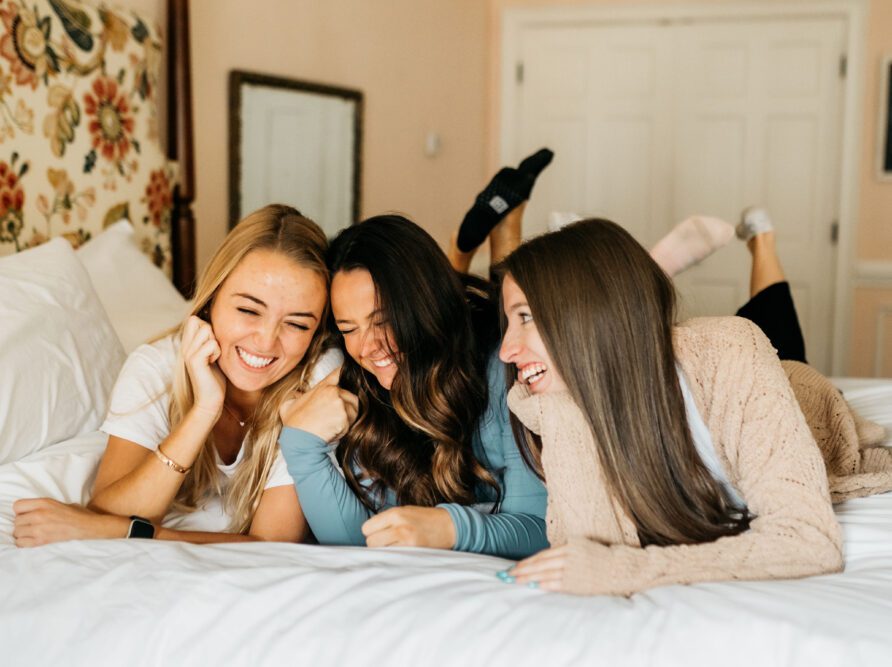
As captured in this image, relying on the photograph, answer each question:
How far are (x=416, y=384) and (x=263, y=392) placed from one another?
34 cm

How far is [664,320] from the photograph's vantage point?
1.36m

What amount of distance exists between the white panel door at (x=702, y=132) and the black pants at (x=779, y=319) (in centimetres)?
191

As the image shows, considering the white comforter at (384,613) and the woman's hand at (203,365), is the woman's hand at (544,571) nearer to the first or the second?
the white comforter at (384,613)

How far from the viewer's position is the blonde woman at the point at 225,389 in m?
1.55

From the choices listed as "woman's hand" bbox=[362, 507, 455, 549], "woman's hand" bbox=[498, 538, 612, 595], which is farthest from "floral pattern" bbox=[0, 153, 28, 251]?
"woman's hand" bbox=[498, 538, 612, 595]

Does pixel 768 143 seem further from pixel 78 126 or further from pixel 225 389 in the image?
pixel 225 389

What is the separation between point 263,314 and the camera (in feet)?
5.28

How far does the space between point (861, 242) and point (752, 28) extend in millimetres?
1150

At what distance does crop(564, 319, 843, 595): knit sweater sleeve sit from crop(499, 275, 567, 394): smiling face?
0.26m

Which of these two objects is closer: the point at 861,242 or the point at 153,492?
the point at 153,492

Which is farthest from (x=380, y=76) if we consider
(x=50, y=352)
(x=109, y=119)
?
(x=50, y=352)

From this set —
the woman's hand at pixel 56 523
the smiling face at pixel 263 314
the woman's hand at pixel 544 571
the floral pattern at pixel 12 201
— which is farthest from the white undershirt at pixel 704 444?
the floral pattern at pixel 12 201

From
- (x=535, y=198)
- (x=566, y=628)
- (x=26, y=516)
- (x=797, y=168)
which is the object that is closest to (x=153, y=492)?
(x=26, y=516)

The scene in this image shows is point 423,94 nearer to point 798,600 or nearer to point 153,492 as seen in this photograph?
point 153,492
